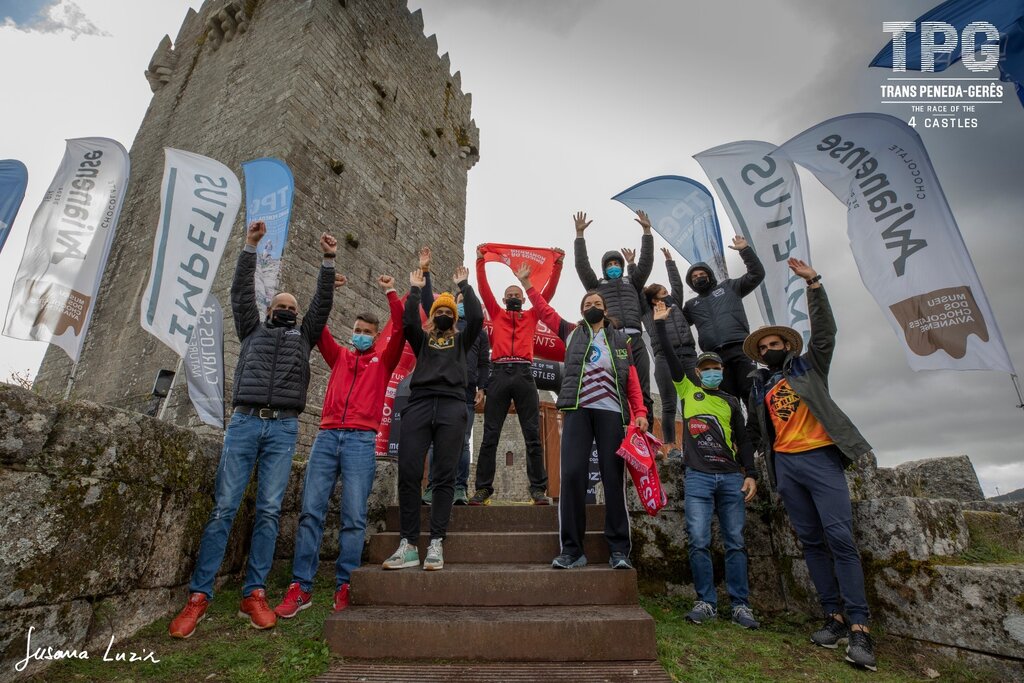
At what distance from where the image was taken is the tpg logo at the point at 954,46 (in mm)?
4977

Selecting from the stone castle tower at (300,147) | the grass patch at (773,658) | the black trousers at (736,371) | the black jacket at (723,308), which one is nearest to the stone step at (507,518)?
the grass patch at (773,658)

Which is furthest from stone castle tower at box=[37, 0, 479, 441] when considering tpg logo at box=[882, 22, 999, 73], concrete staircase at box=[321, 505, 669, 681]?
tpg logo at box=[882, 22, 999, 73]

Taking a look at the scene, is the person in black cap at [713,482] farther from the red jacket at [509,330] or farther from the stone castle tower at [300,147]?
the stone castle tower at [300,147]

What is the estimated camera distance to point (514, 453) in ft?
69.7

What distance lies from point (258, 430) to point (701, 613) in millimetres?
3231

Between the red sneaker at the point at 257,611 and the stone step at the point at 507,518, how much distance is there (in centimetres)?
117

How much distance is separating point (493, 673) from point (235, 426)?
221cm

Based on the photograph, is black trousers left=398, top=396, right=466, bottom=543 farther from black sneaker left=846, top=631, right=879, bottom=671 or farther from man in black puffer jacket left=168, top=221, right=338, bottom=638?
black sneaker left=846, top=631, right=879, bottom=671

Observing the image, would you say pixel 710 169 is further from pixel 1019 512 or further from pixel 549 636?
pixel 549 636

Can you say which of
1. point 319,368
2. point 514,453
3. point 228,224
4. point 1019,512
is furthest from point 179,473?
point 514,453

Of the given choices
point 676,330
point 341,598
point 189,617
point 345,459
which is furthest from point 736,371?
point 189,617

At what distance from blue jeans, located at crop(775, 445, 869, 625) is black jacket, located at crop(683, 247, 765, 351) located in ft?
5.02

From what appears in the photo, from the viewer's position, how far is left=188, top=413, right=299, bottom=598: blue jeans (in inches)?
118

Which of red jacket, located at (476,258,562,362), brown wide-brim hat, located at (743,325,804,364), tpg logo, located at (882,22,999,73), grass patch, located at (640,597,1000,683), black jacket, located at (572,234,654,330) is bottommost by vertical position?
grass patch, located at (640,597,1000,683)
